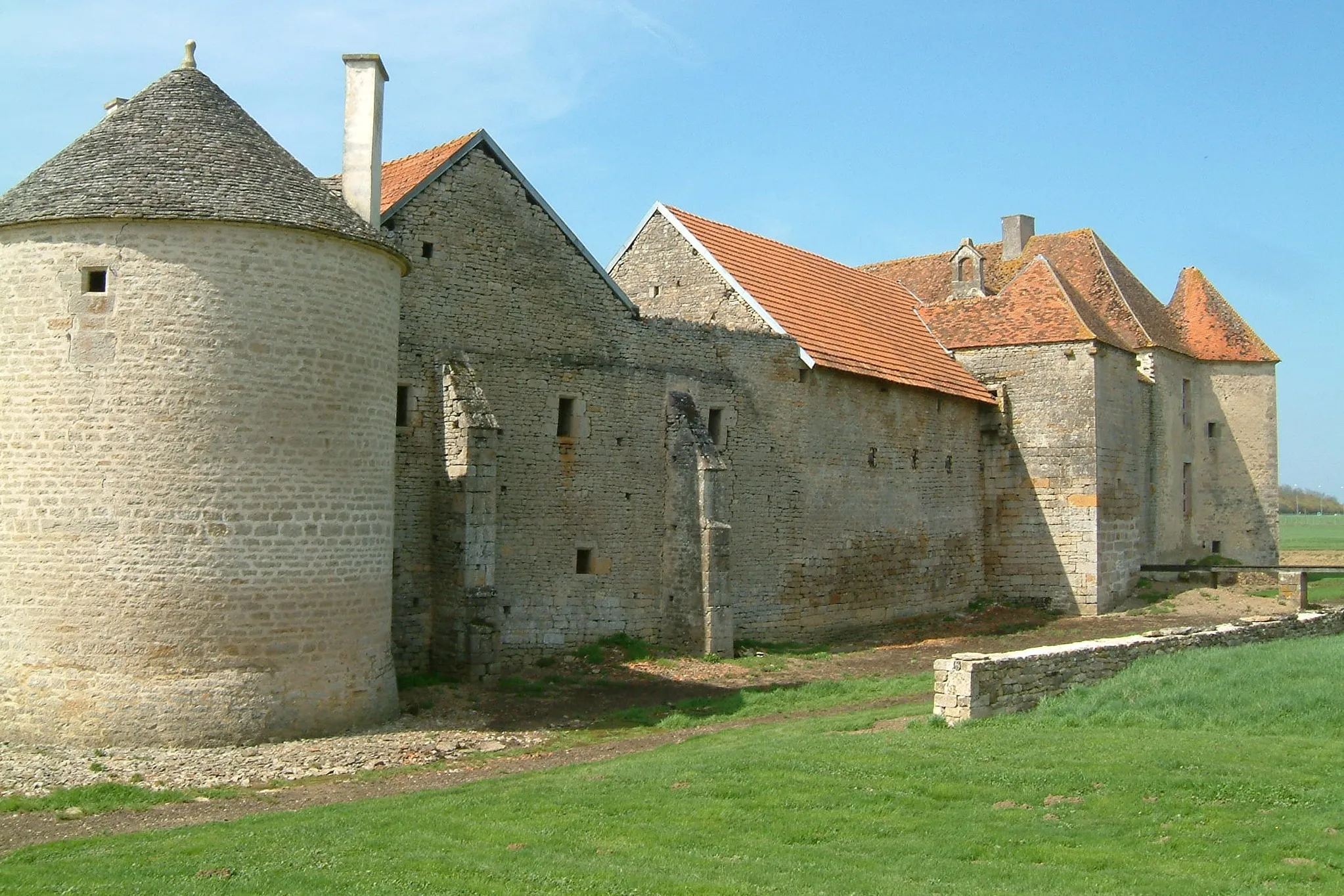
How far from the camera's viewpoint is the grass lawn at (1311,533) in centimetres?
6506

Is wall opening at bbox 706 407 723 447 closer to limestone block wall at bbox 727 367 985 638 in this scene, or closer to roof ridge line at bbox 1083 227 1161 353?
limestone block wall at bbox 727 367 985 638

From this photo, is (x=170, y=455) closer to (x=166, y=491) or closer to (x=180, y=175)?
(x=166, y=491)

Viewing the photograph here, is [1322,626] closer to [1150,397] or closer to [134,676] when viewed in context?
[1150,397]

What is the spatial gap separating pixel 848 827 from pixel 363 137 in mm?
10874

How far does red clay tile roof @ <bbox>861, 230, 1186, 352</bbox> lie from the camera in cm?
3000

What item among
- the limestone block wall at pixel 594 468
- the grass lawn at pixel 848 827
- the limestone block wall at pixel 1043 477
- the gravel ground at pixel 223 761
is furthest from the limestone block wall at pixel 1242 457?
the gravel ground at pixel 223 761

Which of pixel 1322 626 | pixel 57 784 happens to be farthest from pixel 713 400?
pixel 57 784

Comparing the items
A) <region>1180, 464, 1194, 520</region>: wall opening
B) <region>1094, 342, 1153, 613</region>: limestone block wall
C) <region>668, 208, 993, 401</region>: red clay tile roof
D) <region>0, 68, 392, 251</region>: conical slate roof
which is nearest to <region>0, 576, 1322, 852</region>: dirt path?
<region>1094, 342, 1153, 613</region>: limestone block wall

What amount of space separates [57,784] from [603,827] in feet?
18.1

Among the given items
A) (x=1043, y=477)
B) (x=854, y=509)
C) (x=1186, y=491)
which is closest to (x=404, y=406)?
(x=854, y=509)

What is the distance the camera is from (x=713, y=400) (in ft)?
70.9

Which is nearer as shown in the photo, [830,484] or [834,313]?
[830,484]

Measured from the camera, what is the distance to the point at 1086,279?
3072 centimetres

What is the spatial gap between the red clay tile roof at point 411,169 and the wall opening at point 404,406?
2.73 meters
